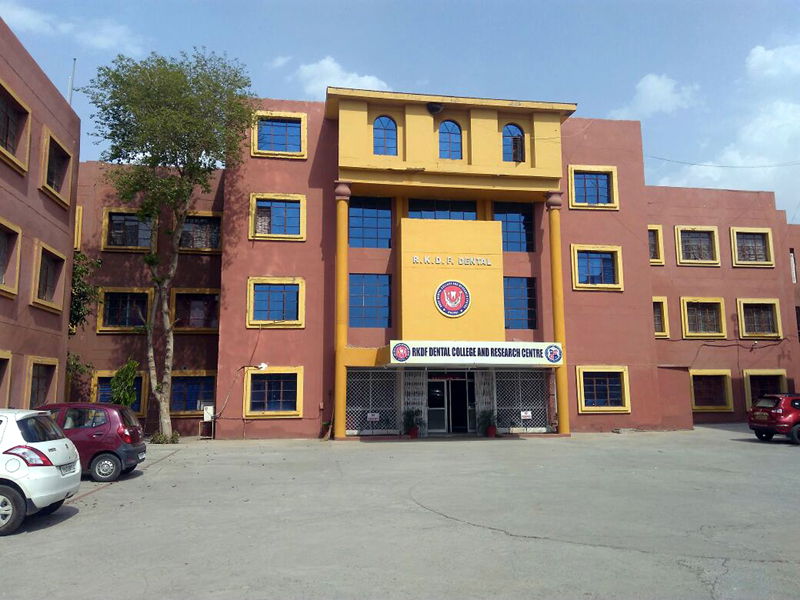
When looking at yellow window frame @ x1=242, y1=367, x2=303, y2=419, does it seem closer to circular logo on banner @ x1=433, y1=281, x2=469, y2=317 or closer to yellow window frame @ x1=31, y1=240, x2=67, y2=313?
circular logo on banner @ x1=433, y1=281, x2=469, y2=317

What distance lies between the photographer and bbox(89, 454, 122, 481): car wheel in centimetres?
1258

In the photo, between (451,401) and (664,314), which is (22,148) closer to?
(451,401)

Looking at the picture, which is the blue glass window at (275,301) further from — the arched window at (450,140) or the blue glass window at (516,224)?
the blue glass window at (516,224)

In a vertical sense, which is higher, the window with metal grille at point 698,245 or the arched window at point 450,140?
the arched window at point 450,140

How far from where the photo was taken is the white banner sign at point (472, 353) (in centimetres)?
2092

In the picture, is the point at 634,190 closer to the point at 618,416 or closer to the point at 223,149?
the point at 618,416

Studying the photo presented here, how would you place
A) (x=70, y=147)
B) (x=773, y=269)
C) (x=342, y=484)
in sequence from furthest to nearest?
1. (x=773, y=269)
2. (x=70, y=147)
3. (x=342, y=484)

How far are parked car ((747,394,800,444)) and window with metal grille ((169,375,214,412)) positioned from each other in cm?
1942

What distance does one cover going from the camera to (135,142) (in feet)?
69.8

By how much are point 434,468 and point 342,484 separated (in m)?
3.00

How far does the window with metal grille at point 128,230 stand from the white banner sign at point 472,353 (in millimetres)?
11216

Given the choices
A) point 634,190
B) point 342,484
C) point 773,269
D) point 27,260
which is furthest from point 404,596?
point 773,269

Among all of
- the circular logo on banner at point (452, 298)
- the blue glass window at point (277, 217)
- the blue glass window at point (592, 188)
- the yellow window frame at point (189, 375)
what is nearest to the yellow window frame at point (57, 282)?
the yellow window frame at point (189, 375)

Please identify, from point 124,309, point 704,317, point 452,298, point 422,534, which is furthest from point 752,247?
point 422,534
